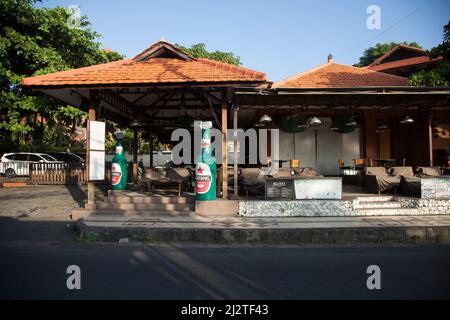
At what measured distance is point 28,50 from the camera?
1630cm

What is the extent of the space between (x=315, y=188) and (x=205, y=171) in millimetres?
3049

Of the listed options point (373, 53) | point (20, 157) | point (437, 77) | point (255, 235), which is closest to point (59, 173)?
point (20, 157)

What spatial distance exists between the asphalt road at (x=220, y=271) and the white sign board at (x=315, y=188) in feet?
7.12

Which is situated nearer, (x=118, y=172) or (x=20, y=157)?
(x=118, y=172)

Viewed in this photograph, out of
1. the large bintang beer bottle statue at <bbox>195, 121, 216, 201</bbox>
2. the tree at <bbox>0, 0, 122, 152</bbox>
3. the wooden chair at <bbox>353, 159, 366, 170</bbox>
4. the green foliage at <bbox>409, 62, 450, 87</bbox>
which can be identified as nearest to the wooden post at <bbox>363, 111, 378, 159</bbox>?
the wooden chair at <bbox>353, 159, 366, 170</bbox>

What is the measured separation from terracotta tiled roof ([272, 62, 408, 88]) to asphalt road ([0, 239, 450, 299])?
10109 millimetres

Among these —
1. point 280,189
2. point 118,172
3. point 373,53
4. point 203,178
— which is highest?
point 373,53

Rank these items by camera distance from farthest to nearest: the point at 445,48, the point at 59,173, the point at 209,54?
1. the point at 209,54
2. the point at 59,173
3. the point at 445,48

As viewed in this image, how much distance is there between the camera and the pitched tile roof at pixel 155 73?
8219 mm

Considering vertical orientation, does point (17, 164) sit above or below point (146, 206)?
above

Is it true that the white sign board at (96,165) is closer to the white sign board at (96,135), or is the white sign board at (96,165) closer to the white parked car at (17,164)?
the white sign board at (96,135)

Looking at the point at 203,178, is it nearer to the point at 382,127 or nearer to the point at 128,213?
the point at 128,213

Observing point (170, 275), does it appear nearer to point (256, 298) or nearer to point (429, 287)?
point (256, 298)
